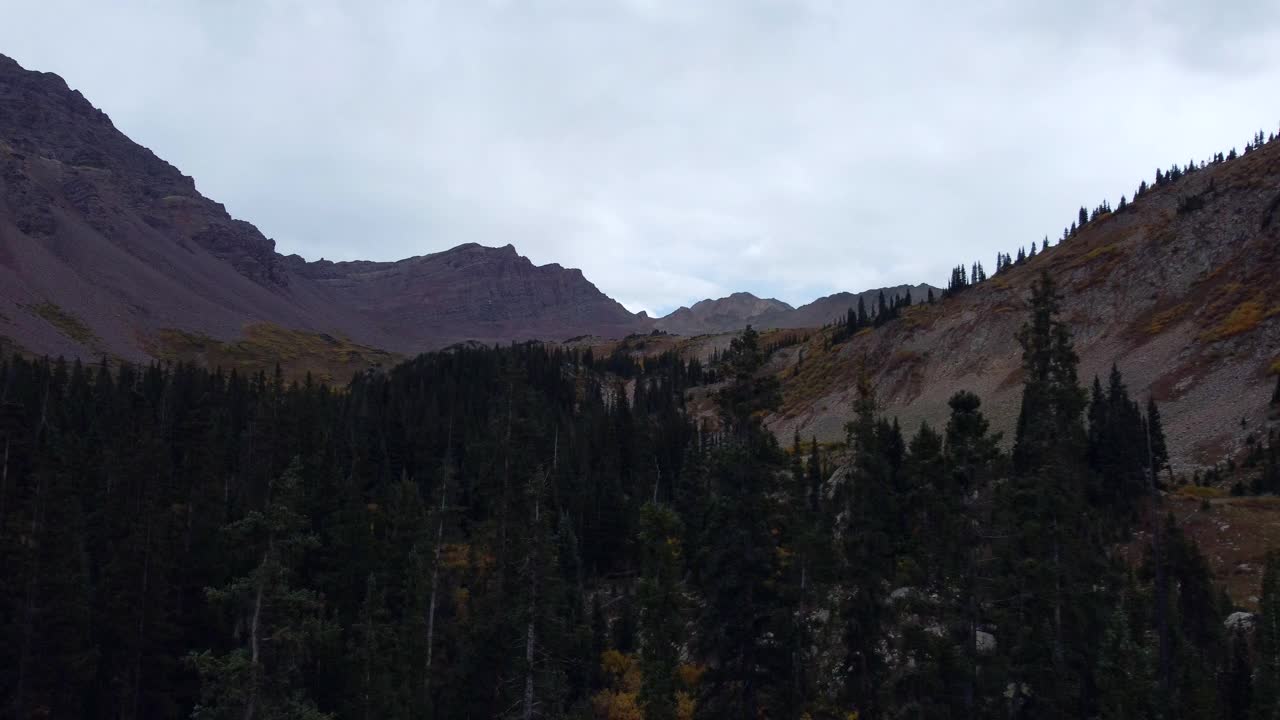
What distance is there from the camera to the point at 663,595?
40906 mm

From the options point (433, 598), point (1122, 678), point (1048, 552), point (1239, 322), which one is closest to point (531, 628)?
point (433, 598)

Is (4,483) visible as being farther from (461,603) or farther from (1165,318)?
(1165,318)

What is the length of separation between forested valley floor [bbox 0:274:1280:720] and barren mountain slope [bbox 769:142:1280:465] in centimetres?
5317

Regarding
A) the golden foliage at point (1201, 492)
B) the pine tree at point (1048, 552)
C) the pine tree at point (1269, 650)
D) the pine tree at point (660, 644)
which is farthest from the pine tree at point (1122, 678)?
the golden foliage at point (1201, 492)

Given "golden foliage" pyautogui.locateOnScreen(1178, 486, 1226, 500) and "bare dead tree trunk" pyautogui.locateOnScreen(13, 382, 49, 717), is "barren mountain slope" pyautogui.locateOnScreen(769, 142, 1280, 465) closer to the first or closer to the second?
"golden foliage" pyautogui.locateOnScreen(1178, 486, 1226, 500)

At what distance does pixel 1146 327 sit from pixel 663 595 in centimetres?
11352

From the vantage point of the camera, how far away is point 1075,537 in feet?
97.9

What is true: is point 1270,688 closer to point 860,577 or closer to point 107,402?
point 860,577

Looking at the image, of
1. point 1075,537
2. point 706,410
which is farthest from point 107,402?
point 706,410

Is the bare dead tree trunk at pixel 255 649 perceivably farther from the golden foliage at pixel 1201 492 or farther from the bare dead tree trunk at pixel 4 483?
the golden foliage at pixel 1201 492

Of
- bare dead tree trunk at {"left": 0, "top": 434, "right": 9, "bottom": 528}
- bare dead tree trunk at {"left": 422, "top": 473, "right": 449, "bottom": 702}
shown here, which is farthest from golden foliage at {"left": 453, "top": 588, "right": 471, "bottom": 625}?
bare dead tree trunk at {"left": 0, "top": 434, "right": 9, "bottom": 528}

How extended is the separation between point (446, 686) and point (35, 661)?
16.5 m

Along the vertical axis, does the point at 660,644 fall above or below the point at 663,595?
below

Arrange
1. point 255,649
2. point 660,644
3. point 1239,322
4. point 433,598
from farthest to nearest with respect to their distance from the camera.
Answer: point 1239,322 < point 433,598 < point 660,644 < point 255,649
